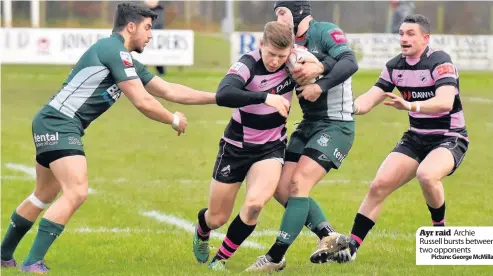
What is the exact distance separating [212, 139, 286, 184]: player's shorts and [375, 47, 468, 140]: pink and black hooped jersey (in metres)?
1.41

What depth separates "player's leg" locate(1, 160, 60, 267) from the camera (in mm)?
7914

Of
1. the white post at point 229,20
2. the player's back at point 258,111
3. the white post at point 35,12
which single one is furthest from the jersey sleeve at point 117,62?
the white post at point 229,20

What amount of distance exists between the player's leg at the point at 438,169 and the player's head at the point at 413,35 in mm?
825

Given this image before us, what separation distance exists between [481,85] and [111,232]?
1896 centimetres

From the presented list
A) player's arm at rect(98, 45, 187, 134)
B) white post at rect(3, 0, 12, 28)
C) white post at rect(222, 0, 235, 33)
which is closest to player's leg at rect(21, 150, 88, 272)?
player's arm at rect(98, 45, 187, 134)

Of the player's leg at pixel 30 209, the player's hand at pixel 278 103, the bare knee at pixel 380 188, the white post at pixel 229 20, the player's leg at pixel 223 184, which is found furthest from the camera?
the white post at pixel 229 20

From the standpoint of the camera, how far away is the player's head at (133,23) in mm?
7746

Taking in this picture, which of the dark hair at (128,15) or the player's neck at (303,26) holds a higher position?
the dark hair at (128,15)

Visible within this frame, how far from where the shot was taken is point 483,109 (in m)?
21.0

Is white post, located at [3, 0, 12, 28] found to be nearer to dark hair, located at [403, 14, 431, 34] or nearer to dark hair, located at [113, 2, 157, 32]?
dark hair, located at [403, 14, 431, 34]

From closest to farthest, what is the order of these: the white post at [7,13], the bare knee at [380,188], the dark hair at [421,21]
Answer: the bare knee at [380,188], the dark hair at [421,21], the white post at [7,13]

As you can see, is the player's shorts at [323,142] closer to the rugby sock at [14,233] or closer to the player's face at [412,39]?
the player's face at [412,39]

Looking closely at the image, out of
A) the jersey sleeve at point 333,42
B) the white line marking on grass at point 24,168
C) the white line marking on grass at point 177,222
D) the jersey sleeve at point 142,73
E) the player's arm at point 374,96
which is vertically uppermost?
the jersey sleeve at point 333,42

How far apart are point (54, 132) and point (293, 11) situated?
7.27ft
